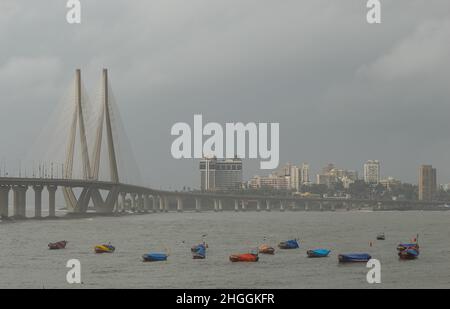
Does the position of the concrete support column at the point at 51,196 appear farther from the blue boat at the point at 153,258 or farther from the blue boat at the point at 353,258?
the blue boat at the point at 353,258

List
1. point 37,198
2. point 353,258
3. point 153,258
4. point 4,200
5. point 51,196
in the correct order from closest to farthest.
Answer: point 353,258 → point 153,258 → point 4,200 → point 37,198 → point 51,196

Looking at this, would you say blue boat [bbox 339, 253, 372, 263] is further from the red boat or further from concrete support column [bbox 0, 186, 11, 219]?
concrete support column [bbox 0, 186, 11, 219]

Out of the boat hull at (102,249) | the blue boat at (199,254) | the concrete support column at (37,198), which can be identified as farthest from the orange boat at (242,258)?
the concrete support column at (37,198)

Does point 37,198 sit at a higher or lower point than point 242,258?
higher

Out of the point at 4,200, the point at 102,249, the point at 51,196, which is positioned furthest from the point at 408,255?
the point at 51,196

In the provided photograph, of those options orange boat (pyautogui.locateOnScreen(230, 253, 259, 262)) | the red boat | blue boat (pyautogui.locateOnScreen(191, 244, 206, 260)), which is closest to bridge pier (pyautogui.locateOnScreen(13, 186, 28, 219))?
the red boat

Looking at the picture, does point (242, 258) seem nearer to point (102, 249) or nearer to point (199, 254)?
point (199, 254)

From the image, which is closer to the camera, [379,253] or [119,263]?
[119,263]

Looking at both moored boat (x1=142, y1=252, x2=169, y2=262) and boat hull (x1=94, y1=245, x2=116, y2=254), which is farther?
boat hull (x1=94, y1=245, x2=116, y2=254)

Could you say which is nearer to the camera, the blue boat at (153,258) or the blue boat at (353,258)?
the blue boat at (353,258)
